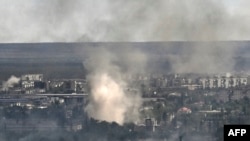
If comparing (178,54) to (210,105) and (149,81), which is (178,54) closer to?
(149,81)

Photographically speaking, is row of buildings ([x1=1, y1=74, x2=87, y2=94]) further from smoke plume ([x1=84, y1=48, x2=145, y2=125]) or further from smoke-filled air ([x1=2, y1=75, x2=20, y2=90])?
smoke plume ([x1=84, y1=48, x2=145, y2=125])

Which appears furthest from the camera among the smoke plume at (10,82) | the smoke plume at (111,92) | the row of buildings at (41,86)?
the smoke plume at (10,82)

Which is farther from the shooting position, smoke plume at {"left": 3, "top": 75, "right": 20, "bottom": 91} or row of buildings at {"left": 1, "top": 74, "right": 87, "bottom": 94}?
smoke plume at {"left": 3, "top": 75, "right": 20, "bottom": 91}

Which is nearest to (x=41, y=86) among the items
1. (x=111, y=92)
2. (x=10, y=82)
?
(x=10, y=82)

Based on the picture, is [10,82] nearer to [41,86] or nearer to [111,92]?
[41,86]

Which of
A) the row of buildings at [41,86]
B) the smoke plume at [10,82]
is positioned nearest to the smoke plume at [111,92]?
the row of buildings at [41,86]

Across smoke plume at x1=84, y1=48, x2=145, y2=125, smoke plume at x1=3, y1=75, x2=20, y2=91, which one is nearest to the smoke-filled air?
smoke plume at x1=3, y1=75, x2=20, y2=91

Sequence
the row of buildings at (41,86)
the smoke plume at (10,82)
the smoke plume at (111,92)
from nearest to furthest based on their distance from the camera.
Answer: the smoke plume at (111,92)
the row of buildings at (41,86)
the smoke plume at (10,82)

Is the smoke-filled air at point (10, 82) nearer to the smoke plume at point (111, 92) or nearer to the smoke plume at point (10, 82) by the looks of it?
the smoke plume at point (10, 82)
